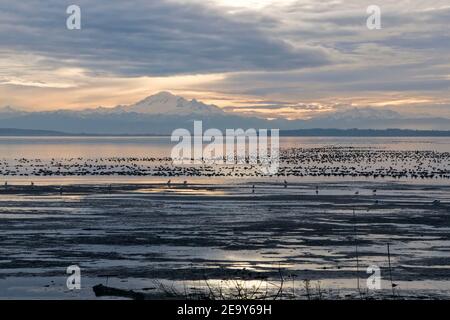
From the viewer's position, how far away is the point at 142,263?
2102 centimetres

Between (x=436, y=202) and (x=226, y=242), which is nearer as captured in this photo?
(x=226, y=242)

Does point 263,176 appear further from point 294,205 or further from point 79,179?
point 294,205

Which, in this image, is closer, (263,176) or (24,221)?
(24,221)

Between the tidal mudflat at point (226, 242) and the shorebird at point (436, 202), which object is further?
the shorebird at point (436, 202)

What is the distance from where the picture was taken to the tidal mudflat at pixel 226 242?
58.1 ft

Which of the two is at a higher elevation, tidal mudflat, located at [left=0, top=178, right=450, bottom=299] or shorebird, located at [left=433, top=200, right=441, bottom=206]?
shorebird, located at [left=433, top=200, right=441, bottom=206]

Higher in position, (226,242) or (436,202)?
(436,202)

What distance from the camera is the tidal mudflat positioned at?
17719 millimetres

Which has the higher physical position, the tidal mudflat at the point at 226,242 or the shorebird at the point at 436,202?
the shorebird at the point at 436,202

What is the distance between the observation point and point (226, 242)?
25.5 m

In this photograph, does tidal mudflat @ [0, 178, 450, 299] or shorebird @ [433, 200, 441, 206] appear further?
shorebird @ [433, 200, 441, 206]
